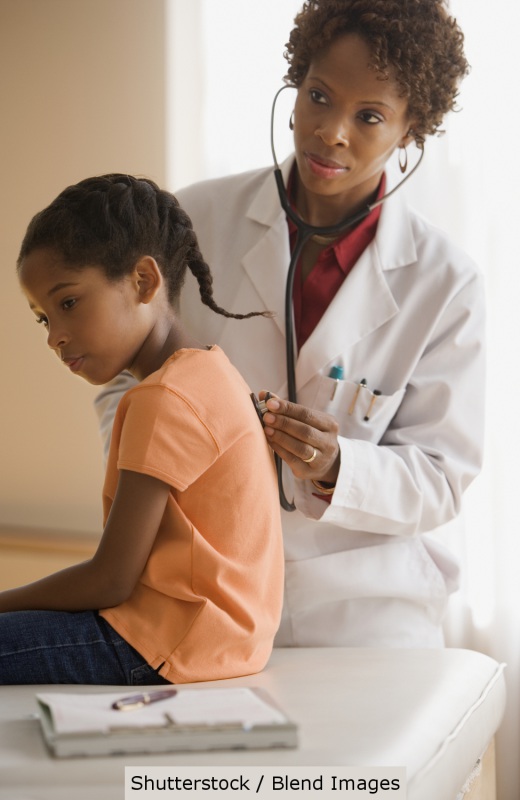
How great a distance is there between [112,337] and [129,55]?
78.1 inches

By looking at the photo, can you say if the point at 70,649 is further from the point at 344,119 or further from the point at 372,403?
the point at 344,119

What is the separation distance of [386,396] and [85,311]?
22.2 inches

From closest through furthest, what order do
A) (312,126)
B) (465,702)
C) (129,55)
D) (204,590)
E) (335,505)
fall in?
(204,590), (465,702), (335,505), (312,126), (129,55)

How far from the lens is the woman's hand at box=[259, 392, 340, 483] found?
51.2 inches

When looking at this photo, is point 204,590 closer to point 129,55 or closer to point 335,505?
point 335,505

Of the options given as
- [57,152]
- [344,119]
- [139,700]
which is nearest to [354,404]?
[344,119]

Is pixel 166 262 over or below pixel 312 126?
below

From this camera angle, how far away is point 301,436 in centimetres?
131

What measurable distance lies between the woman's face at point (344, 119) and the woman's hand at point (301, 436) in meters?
0.42

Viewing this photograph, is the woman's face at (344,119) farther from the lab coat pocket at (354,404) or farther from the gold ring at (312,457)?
the gold ring at (312,457)

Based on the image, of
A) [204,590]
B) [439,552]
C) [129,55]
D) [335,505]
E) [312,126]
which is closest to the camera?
[204,590]

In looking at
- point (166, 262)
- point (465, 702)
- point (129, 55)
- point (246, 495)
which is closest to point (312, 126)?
point (166, 262)

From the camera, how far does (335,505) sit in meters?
1.42

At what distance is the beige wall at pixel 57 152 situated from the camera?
2.93 m
